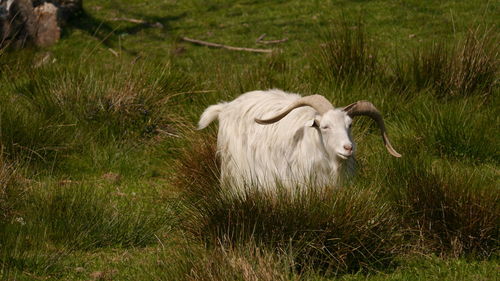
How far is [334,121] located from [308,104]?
0.34 metres

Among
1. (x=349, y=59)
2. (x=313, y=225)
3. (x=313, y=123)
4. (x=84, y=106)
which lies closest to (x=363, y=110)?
(x=313, y=123)

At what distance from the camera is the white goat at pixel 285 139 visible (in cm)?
863

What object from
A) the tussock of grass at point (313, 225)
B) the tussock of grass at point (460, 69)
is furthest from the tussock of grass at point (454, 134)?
the tussock of grass at point (313, 225)

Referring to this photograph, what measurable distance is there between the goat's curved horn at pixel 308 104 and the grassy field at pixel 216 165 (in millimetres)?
720

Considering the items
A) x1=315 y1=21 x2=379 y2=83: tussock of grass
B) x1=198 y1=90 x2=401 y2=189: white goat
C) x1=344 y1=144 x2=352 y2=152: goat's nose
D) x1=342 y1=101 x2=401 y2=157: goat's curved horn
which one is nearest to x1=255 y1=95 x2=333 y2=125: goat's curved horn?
x1=198 y1=90 x2=401 y2=189: white goat

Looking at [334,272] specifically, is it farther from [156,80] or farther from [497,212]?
[156,80]

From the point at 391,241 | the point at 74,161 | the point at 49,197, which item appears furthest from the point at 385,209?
the point at 74,161

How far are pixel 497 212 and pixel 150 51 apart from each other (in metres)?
9.39

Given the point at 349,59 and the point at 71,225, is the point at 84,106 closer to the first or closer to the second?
the point at 349,59

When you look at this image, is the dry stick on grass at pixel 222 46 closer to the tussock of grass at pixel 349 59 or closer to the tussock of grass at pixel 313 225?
the tussock of grass at pixel 349 59

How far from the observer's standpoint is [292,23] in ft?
57.0

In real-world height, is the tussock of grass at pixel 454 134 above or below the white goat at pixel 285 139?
below

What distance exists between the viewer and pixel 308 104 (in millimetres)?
8797

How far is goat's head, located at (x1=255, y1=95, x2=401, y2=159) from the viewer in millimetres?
8477
